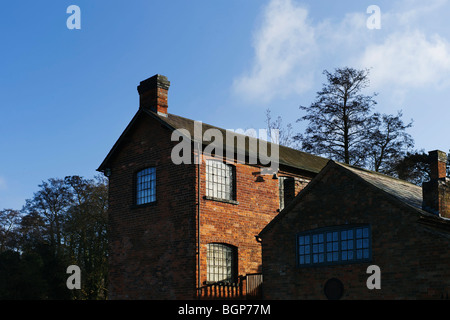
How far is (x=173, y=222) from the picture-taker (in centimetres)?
2198

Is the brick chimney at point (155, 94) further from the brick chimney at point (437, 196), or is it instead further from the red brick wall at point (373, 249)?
the brick chimney at point (437, 196)

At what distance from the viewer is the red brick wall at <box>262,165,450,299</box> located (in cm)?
1530

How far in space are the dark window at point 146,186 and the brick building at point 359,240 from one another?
237 inches

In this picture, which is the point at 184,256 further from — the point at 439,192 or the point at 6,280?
the point at 6,280

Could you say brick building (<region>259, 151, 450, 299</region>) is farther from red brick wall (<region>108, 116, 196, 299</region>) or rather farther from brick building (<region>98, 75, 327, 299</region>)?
red brick wall (<region>108, 116, 196, 299</region>)

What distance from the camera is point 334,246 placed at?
1761cm

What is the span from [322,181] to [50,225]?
101 feet

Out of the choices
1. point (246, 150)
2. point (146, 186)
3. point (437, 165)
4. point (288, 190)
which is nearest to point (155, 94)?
point (146, 186)

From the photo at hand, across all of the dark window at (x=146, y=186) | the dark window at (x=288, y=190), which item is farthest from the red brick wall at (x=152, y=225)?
the dark window at (x=288, y=190)

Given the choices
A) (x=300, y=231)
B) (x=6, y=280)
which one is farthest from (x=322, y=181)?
(x=6, y=280)

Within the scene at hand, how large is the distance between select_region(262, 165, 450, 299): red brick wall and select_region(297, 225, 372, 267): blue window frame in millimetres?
185

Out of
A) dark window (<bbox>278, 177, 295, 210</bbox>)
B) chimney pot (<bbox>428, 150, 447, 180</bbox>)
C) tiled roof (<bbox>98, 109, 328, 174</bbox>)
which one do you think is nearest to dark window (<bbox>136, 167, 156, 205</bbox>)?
tiled roof (<bbox>98, 109, 328, 174</bbox>)

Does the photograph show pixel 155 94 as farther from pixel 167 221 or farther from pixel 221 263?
pixel 221 263
